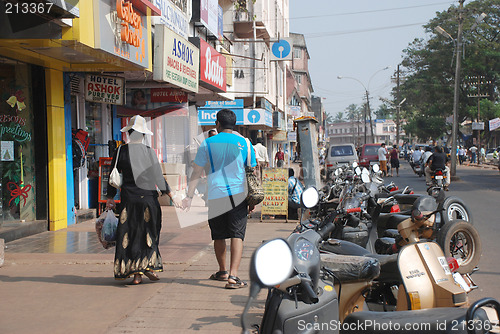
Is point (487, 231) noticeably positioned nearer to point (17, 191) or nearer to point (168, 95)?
point (168, 95)

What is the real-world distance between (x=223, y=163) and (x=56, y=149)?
17.8ft

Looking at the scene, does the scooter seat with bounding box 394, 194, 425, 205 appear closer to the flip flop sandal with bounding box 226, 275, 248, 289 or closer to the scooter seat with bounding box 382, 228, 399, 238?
the scooter seat with bounding box 382, 228, 399, 238

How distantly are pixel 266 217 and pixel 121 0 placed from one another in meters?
5.60

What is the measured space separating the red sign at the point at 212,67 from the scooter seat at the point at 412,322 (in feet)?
38.9

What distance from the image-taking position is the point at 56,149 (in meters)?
9.80

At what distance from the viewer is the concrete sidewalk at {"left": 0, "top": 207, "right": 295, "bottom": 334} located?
441 centimetres

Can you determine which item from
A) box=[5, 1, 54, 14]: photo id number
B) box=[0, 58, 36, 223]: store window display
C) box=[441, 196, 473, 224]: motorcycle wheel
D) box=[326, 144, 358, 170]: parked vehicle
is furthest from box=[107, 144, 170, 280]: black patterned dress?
box=[326, 144, 358, 170]: parked vehicle

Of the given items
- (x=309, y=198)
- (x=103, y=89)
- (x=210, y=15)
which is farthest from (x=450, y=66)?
(x=309, y=198)

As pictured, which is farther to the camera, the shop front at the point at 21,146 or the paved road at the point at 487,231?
the shop front at the point at 21,146

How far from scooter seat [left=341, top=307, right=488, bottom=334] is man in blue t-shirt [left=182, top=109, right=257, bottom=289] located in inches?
121

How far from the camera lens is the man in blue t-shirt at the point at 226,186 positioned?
553cm

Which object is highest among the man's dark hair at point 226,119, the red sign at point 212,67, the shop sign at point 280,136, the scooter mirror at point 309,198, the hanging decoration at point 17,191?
the red sign at point 212,67

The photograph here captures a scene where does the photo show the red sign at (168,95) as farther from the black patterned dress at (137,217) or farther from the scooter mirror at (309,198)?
the scooter mirror at (309,198)

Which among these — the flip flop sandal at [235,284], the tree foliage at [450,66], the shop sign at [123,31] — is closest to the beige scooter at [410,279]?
the flip flop sandal at [235,284]
